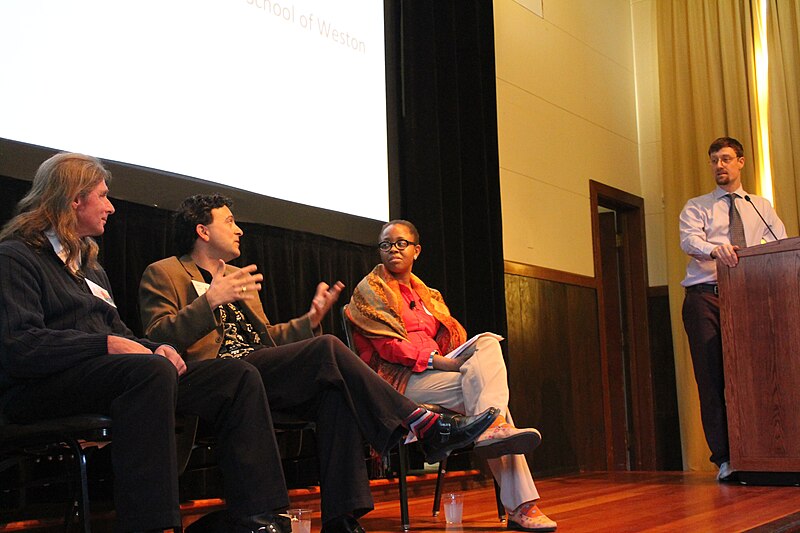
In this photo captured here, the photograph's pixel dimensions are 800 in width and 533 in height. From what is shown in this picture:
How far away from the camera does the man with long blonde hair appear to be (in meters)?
1.97

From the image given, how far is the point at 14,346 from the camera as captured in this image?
204 cm

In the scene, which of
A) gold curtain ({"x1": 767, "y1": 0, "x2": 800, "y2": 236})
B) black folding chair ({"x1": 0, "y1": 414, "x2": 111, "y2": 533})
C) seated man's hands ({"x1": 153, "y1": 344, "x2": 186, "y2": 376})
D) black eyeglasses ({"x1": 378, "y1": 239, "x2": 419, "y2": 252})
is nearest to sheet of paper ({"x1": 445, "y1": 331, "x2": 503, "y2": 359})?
black eyeglasses ({"x1": 378, "y1": 239, "x2": 419, "y2": 252})

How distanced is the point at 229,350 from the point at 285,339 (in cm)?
22

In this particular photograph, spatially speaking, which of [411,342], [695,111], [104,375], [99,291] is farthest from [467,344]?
[695,111]

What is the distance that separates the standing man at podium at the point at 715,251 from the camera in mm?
4445

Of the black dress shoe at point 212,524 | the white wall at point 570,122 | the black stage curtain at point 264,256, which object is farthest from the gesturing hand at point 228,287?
the white wall at point 570,122

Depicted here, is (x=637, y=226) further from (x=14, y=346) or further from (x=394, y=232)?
(x=14, y=346)

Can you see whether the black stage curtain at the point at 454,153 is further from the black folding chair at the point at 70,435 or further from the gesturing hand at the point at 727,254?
the black folding chair at the point at 70,435

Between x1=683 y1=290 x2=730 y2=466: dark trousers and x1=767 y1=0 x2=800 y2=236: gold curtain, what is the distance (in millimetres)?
1777

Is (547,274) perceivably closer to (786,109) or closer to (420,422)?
(786,109)

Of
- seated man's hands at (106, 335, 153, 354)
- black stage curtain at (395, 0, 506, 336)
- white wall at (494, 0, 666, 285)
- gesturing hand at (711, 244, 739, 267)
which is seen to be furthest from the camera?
white wall at (494, 0, 666, 285)

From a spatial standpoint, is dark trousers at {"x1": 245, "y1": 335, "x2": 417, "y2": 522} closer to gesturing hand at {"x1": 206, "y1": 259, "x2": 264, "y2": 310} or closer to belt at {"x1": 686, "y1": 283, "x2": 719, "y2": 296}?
gesturing hand at {"x1": 206, "y1": 259, "x2": 264, "y2": 310}

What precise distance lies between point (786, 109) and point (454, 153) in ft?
8.72

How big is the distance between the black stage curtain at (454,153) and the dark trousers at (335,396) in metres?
2.03
